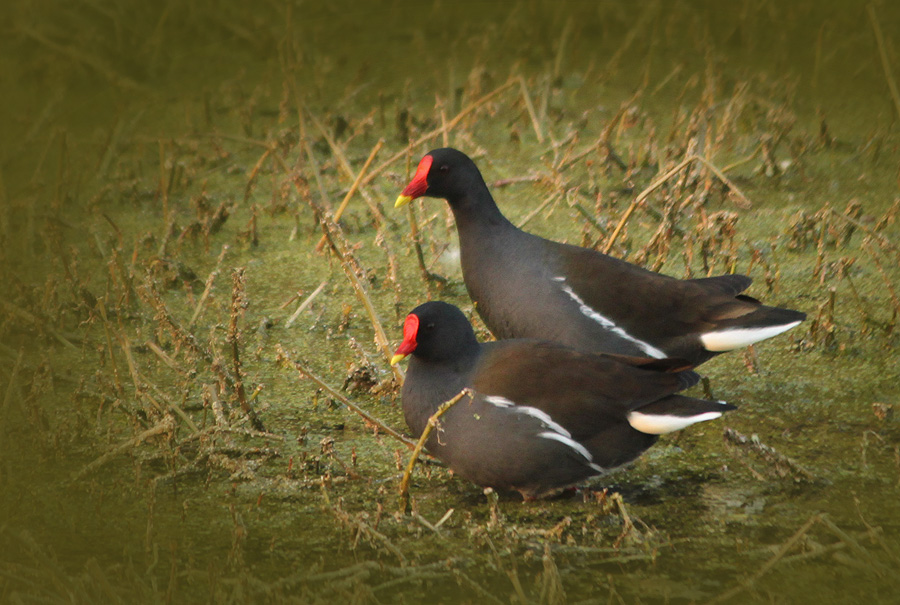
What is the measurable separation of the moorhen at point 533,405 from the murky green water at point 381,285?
0.46ft

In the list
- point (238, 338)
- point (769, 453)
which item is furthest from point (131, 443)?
point (769, 453)

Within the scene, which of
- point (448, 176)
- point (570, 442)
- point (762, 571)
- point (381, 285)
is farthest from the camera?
point (381, 285)

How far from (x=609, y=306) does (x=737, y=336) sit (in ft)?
1.40

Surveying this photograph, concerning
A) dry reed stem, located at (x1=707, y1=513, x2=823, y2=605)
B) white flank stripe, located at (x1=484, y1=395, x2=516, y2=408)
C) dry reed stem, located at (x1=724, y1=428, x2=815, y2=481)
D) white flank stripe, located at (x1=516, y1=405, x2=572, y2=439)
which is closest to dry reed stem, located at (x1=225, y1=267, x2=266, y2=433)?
white flank stripe, located at (x1=484, y1=395, x2=516, y2=408)

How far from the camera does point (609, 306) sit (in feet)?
12.1

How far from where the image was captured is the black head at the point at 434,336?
3.29m

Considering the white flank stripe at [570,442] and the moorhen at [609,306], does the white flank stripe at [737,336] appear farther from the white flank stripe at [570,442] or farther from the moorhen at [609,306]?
the white flank stripe at [570,442]

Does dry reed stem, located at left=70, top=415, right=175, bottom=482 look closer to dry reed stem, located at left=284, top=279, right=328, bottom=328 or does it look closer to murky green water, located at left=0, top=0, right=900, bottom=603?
murky green water, located at left=0, top=0, right=900, bottom=603

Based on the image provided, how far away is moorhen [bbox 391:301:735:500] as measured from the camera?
3.13 meters

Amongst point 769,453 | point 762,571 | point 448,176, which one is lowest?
point 762,571

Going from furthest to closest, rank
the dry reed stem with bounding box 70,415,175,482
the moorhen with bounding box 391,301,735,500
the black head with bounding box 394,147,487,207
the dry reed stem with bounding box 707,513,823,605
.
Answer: the black head with bounding box 394,147,487,207 < the dry reed stem with bounding box 70,415,175,482 < the moorhen with bounding box 391,301,735,500 < the dry reed stem with bounding box 707,513,823,605

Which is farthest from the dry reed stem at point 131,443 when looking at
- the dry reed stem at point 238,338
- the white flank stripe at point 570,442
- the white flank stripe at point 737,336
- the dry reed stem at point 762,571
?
the white flank stripe at point 737,336

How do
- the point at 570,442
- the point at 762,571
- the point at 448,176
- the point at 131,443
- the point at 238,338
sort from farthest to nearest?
the point at 448,176 < the point at 238,338 < the point at 131,443 < the point at 570,442 < the point at 762,571

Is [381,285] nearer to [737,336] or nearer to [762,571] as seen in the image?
[737,336]
